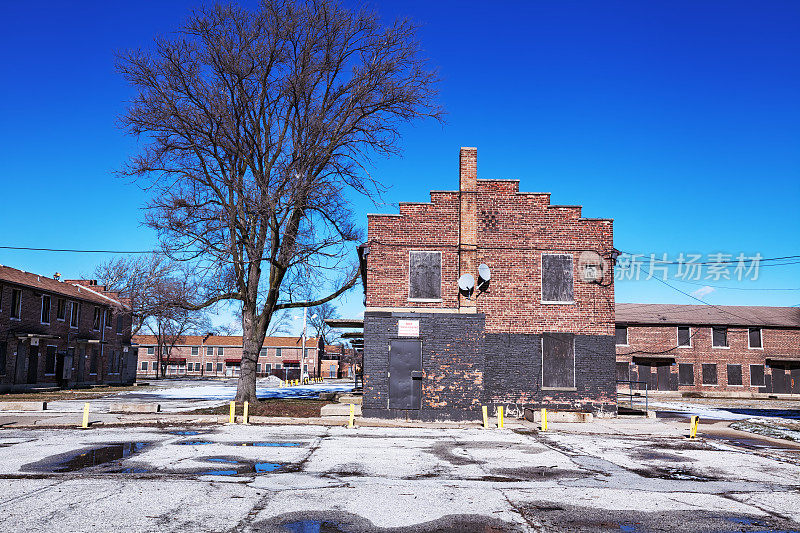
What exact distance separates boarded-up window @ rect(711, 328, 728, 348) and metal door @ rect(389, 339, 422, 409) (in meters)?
36.6

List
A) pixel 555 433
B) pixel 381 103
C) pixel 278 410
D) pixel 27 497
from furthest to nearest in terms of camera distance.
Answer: pixel 381 103 → pixel 278 410 → pixel 555 433 → pixel 27 497

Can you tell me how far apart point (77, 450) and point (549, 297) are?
49.8 feet

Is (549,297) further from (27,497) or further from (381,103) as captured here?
(27,497)

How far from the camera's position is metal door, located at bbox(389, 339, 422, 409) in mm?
20875

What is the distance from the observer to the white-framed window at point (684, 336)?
48.2 m

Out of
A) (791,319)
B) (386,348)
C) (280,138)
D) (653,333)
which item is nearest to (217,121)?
(280,138)

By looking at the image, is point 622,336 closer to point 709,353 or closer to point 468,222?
point 709,353

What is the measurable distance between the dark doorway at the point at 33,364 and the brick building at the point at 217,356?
182 feet

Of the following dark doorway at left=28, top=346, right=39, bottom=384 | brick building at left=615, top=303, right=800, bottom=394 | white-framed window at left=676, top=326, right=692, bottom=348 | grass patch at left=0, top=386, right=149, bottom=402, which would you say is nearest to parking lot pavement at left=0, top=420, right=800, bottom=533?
grass patch at left=0, top=386, right=149, bottom=402

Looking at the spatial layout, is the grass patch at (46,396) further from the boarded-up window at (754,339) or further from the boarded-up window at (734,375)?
the boarded-up window at (754,339)

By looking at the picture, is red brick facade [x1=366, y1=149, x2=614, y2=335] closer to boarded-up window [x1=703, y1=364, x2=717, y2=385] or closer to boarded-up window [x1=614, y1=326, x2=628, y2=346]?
boarded-up window [x1=614, y1=326, x2=628, y2=346]

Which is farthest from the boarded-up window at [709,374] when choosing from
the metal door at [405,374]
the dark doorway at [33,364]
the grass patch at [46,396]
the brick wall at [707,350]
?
the dark doorway at [33,364]

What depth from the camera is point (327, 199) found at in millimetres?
25531

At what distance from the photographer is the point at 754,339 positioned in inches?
1924
